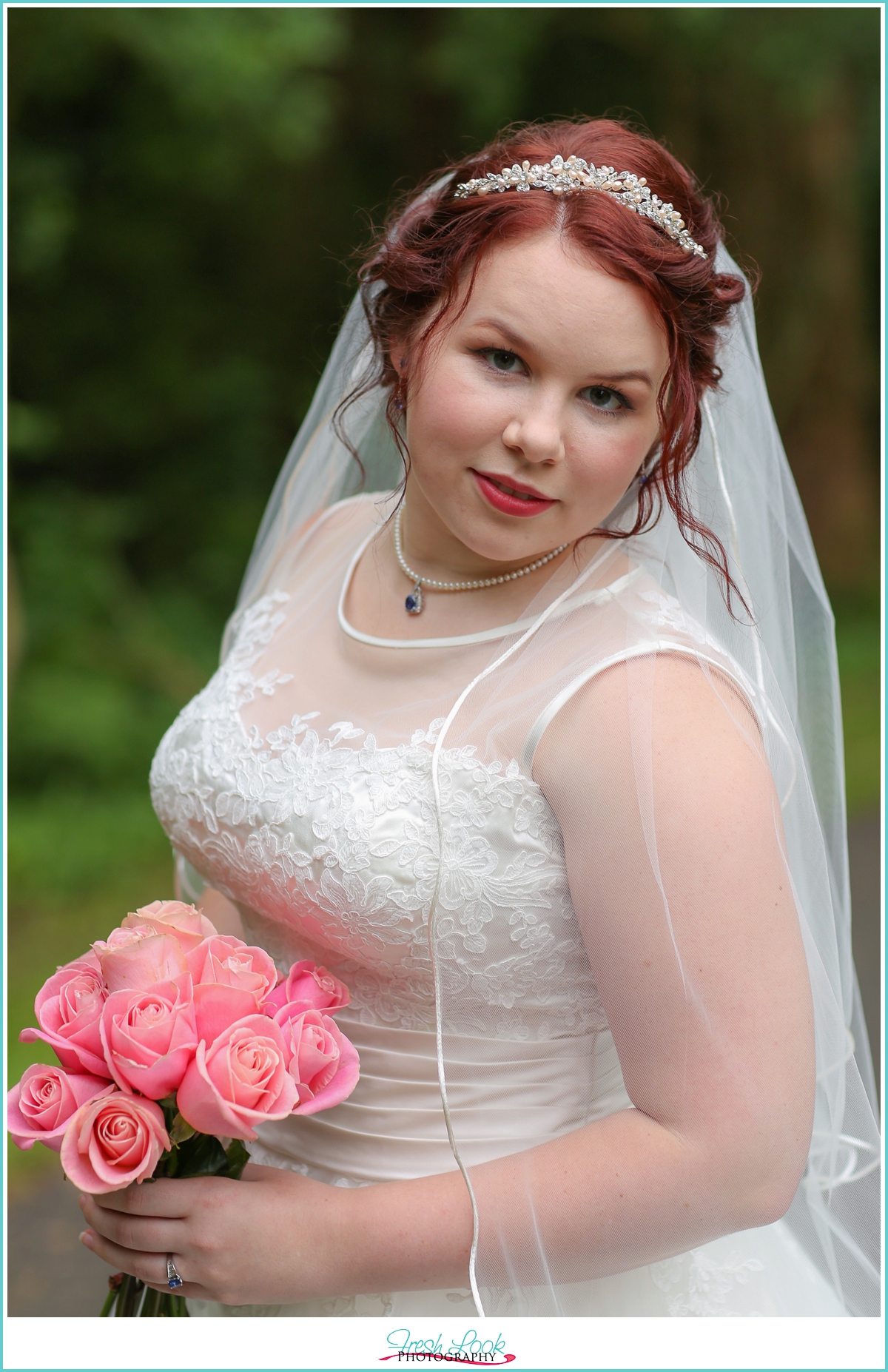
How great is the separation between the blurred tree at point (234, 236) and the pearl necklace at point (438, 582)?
13.8ft

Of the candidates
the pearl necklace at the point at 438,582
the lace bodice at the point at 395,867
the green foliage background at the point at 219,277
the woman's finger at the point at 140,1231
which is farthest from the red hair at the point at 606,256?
the green foliage background at the point at 219,277

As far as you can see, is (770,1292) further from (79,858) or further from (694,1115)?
(79,858)

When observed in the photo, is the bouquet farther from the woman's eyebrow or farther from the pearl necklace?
the woman's eyebrow

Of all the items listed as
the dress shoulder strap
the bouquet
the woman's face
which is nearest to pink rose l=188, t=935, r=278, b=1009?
the bouquet

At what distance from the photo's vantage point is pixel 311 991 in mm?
1643

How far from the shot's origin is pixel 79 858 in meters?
5.62

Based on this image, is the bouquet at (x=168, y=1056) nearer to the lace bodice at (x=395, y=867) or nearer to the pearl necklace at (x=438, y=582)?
the lace bodice at (x=395, y=867)

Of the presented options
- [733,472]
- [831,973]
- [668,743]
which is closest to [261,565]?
[733,472]

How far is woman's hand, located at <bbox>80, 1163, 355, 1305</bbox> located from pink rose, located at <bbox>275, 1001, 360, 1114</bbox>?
16 centimetres

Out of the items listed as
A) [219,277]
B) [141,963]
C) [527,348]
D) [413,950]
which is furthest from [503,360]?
[219,277]

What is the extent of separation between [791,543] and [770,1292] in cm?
130

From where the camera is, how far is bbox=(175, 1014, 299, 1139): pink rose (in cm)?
143

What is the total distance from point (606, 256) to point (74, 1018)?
4.26 ft

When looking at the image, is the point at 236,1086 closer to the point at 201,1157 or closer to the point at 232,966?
the point at 232,966
